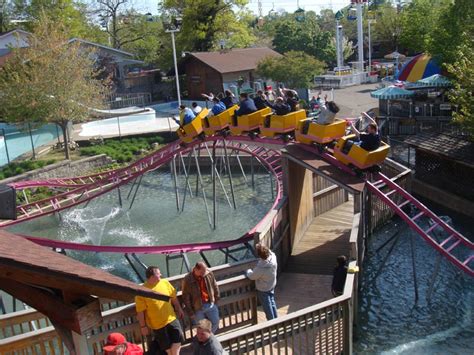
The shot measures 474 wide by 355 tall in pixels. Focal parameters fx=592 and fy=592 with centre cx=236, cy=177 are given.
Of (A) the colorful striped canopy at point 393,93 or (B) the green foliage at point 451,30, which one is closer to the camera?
(B) the green foliage at point 451,30

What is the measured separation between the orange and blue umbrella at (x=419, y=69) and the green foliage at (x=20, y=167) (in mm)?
17778

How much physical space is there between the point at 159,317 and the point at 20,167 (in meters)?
18.9

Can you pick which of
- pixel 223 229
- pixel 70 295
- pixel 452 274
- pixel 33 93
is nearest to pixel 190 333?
pixel 70 295

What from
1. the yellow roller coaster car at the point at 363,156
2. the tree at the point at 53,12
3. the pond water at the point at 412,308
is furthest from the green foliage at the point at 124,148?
the tree at the point at 53,12

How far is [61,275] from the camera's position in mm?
4051

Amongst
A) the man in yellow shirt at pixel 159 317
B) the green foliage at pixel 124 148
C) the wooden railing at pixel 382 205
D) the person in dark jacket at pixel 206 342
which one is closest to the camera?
the person in dark jacket at pixel 206 342

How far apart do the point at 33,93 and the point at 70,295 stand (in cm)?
2206

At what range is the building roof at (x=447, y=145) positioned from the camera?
16.7 meters

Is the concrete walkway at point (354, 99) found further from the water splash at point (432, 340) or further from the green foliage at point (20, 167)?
the water splash at point (432, 340)

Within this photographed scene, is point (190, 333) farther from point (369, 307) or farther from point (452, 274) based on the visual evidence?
point (452, 274)

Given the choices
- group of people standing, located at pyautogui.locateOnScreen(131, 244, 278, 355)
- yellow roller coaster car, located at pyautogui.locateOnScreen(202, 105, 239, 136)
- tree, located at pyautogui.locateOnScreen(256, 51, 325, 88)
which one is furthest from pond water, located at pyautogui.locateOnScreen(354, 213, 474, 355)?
tree, located at pyautogui.locateOnScreen(256, 51, 325, 88)

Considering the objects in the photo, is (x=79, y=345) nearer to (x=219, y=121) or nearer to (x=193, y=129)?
(x=219, y=121)

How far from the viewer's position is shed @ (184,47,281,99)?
38.5 m

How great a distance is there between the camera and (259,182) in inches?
926
